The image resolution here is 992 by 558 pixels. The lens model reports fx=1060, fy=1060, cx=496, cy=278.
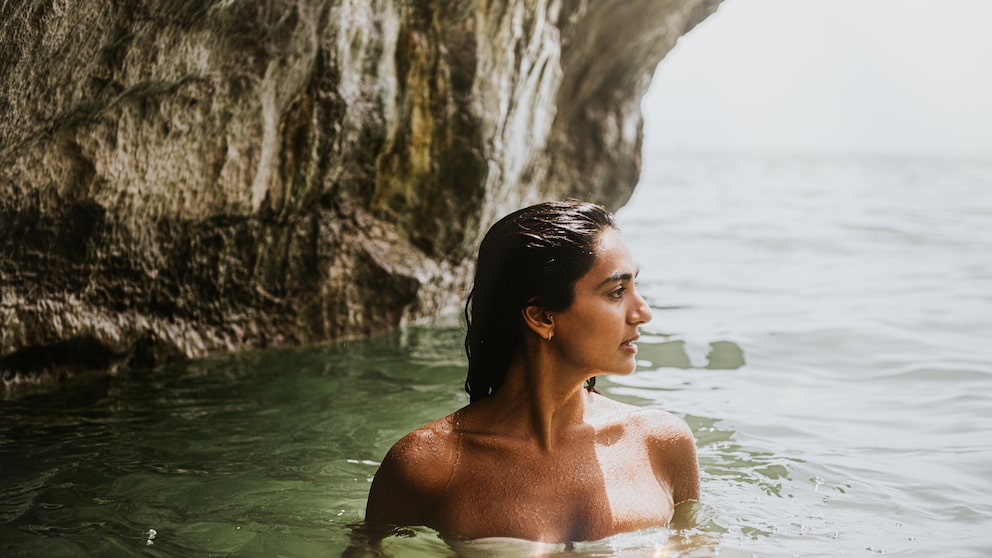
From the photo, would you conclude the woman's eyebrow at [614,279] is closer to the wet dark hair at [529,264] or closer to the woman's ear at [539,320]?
the wet dark hair at [529,264]

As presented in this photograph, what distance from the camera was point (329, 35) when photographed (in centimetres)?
631

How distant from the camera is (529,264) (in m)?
3.10

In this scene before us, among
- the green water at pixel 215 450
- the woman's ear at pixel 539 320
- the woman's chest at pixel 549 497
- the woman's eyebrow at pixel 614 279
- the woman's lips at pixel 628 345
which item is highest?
the woman's eyebrow at pixel 614 279

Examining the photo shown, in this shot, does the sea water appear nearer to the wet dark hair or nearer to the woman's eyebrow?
the wet dark hair

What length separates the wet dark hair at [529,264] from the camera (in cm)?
309

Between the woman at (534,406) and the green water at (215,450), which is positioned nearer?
the woman at (534,406)

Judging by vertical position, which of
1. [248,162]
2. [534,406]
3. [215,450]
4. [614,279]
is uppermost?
[248,162]

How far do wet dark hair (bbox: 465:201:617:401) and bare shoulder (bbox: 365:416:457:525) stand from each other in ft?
1.16

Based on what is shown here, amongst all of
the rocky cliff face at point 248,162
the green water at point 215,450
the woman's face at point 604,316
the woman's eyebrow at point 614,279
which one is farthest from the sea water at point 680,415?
the woman's eyebrow at point 614,279

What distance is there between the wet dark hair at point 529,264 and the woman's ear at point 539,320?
2 cm

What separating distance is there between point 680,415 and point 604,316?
2.49 meters

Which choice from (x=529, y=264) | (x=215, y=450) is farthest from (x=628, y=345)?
(x=215, y=450)

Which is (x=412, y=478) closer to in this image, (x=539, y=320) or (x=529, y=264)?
(x=539, y=320)

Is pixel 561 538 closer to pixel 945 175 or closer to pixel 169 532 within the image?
pixel 169 532
